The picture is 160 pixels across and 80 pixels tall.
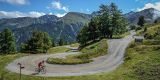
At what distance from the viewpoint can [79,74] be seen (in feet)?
178

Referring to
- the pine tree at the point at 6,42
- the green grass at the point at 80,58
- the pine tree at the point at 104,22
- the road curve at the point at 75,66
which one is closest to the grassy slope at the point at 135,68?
the road curve at the point at 75,66

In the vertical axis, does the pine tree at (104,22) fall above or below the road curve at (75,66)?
above

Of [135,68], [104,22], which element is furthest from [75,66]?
[104,22]

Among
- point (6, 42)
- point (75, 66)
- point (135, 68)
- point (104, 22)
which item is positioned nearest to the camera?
point (135, 68)

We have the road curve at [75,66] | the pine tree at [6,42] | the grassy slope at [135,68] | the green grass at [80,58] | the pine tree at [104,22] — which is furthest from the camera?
the pine tree at [6,42]

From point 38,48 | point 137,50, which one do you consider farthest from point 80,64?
point 38,48

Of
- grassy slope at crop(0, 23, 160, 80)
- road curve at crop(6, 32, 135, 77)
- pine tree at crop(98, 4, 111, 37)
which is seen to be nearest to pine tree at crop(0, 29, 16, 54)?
pine tree at crop(98, 4, 111, 37)

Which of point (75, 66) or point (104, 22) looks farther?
point (104, 22)

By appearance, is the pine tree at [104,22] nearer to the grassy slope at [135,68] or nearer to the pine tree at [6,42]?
the pine tree at [6,42]

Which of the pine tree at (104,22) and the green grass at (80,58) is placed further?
the pine tree at (104,22)

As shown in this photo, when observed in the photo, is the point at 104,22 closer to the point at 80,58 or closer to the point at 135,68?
the point at 80,58

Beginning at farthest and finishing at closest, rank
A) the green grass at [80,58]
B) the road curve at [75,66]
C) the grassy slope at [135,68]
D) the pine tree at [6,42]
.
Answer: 1. the pine tree at [6,42]
2. the green grass at [80,58]
3. the road curve at [75,66]
4. the grassy slope at [135,68]

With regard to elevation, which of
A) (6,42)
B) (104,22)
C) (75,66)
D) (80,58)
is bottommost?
(75,66)

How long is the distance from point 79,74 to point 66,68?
21.4 feet
